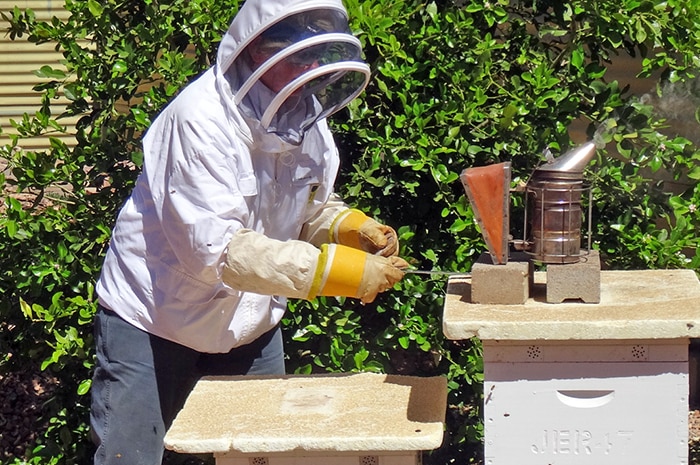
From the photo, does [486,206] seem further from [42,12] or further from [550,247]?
[42,12]

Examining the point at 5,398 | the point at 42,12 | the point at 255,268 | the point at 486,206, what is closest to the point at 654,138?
the point at 486,206

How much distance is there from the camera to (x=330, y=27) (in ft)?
9.04

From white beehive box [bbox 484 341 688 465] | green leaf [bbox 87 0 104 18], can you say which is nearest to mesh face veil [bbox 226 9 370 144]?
white beehive box [bbox 484 341 688 465]

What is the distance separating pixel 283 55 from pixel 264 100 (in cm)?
16

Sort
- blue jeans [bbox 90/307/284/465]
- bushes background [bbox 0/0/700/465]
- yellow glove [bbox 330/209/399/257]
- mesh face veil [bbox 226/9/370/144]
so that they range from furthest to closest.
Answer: bushes background [bbox 0/0/700/465] → yellow glove [bbox 330/209/399/257] → blue jeans [bbox 90/307/284/465] → mesh face veil [bbox 226/9/370/144]

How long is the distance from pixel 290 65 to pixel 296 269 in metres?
0.59

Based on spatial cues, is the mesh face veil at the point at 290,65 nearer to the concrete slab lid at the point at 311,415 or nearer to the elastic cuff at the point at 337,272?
the elastic cuff at the point at 337,272

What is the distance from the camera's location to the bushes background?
343 centimetres

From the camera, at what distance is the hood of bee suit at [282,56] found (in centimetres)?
267

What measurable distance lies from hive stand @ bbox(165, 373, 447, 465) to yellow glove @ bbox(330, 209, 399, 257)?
415 mm

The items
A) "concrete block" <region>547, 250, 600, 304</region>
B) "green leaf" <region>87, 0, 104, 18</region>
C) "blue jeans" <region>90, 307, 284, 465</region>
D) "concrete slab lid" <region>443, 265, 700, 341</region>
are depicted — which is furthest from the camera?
"green leaf" <region>87, 0, 104, 18</region>

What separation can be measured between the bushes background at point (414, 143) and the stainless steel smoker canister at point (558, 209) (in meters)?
0.77

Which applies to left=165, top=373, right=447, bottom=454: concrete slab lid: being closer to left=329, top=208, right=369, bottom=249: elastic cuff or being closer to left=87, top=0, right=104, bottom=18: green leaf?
left=329, top=208, right=369, bottom=249: elastic cuff

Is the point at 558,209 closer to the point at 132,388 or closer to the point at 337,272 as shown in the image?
the point at 337,272
